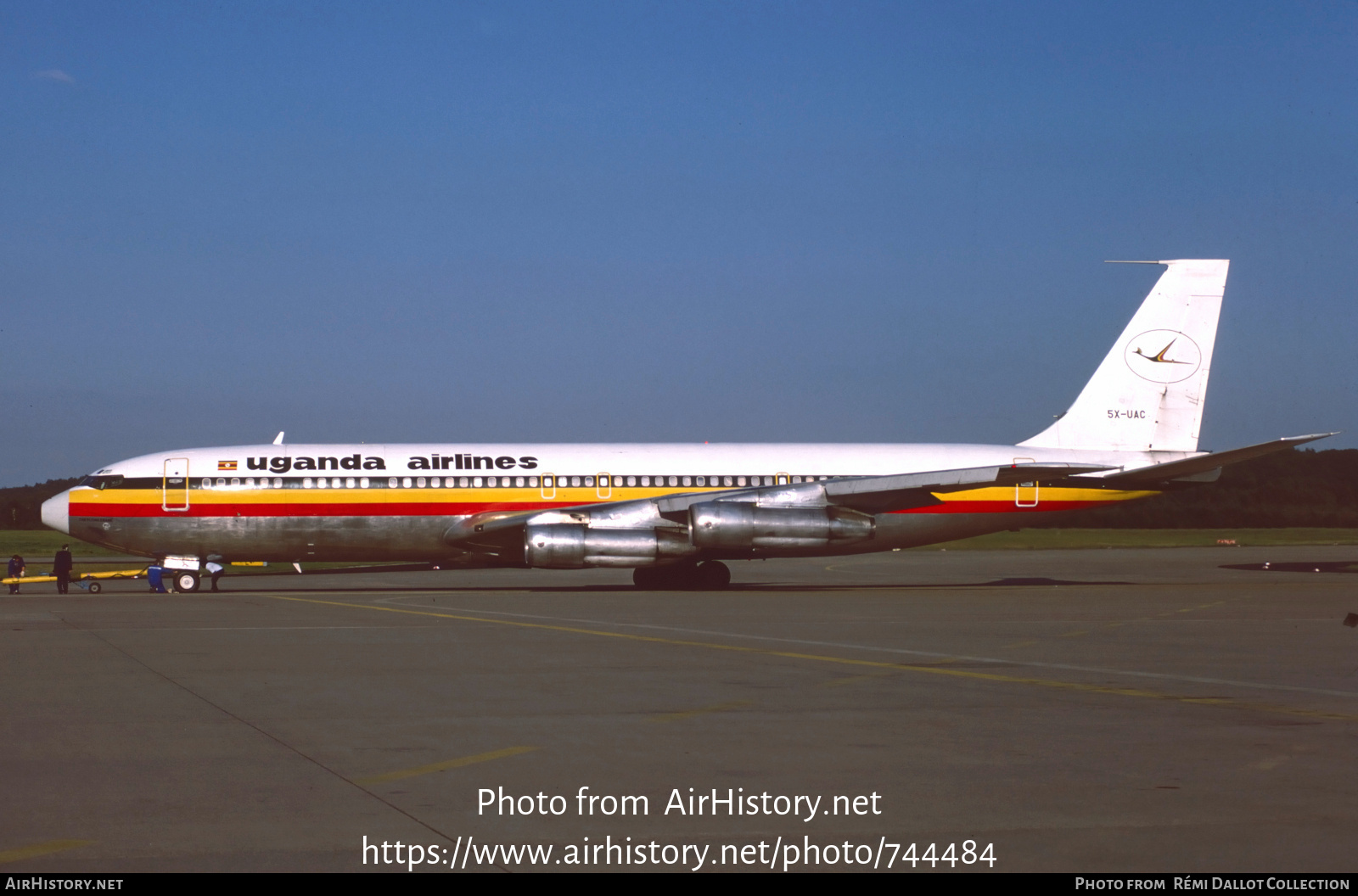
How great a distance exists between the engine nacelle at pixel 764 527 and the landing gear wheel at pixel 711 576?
270cm

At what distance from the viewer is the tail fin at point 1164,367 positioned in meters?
34.6

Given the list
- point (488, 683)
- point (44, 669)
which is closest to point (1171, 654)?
point (488, 683)

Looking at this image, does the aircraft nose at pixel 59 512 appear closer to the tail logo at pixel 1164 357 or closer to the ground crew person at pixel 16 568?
the ground crew person at pixel 16 568

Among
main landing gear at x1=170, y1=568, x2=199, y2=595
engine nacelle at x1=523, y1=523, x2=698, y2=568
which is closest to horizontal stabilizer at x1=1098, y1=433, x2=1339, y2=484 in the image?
engine nacelle at x1=523, y1=523, x2=698, y2=568

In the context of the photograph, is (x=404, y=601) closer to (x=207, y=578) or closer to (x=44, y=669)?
(x=44, y=669)

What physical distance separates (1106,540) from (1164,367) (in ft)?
109

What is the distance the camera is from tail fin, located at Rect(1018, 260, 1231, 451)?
3456 centimetres

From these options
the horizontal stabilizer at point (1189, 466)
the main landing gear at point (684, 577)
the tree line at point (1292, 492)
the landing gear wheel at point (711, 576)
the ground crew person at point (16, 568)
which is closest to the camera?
the horizontal stabilizer at point (1189, 466)

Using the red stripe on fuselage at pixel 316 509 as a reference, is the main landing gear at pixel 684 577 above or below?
below

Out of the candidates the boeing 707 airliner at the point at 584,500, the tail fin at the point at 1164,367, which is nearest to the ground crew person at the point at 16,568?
the boeing 707 airliner at the point at 584,500

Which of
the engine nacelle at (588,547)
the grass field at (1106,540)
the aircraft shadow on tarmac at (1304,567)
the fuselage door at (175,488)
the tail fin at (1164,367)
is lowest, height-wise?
the grass field at (1106,540)

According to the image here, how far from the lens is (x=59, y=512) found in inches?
1261

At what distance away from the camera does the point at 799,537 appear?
3055 centimetres

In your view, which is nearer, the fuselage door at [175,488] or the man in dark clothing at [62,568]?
the man in dark clothing at [62,568]
